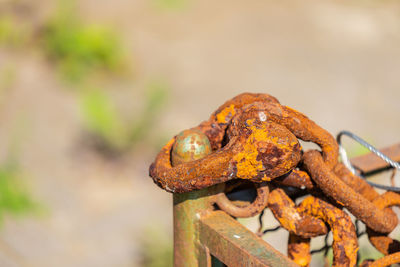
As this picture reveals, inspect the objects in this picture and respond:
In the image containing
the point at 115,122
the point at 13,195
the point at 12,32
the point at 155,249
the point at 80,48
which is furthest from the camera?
the point at 12,32

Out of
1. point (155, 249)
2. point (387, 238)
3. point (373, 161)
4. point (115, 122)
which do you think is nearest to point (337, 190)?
point (387, 238)

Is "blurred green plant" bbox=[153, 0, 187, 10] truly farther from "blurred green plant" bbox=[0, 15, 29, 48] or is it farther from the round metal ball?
the round metal ball

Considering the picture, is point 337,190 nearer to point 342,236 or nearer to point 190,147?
point 342,236

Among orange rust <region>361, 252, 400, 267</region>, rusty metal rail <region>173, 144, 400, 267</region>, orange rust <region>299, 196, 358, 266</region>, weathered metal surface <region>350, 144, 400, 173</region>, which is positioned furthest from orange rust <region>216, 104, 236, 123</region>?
weathered metal surface <region>350, 144, 400, 173</region>

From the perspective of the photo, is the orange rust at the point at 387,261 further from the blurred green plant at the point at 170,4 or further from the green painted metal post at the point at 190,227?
the blurred green plant at the point at 170,4

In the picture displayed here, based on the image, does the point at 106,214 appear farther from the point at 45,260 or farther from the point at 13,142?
the point at 13,142

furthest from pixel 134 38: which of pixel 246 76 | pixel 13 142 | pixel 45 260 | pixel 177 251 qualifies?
pixel 177 251
